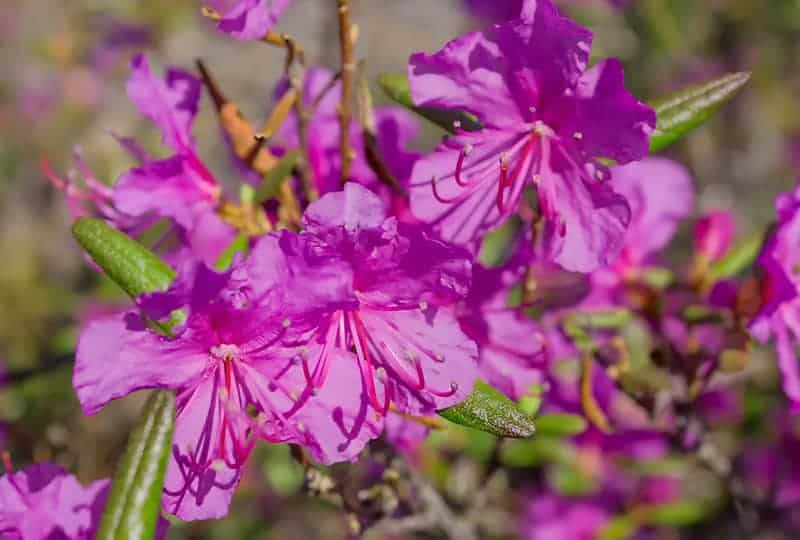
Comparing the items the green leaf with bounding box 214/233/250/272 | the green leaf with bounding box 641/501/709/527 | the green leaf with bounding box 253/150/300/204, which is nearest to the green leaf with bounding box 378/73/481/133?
the green leaf with bounding box 253/150/300/204

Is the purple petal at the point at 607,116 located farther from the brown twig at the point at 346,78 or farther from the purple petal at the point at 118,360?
the purple petal at the point at 118,360

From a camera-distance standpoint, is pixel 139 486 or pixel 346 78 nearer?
pixel 139 486

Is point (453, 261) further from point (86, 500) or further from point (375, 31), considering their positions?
point (375, 31)

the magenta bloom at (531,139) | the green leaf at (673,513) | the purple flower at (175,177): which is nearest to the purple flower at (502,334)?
the magenta bloom at (531,139)

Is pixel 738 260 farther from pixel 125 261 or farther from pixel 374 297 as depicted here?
pixel 125 261

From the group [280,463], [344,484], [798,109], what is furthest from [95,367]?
[798,109]

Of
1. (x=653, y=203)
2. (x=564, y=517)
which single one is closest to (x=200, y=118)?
(x=564, y=517)

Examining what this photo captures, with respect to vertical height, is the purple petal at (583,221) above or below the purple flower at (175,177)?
above
